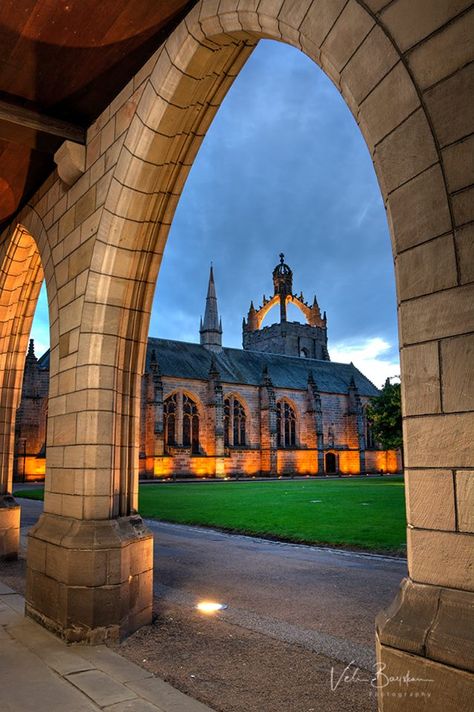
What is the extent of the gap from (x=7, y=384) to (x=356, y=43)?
300 inches

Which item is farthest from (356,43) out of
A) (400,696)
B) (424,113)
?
(400,696)

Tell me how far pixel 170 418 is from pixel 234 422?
5.84m

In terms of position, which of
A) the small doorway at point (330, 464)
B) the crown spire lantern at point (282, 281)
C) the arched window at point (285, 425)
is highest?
the crown spire lantern at point (282, 281)

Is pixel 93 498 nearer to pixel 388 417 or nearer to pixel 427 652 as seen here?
pixel 427 652

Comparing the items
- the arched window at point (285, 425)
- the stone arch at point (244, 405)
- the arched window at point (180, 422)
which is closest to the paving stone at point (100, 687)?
the arched window at point (180, 422)

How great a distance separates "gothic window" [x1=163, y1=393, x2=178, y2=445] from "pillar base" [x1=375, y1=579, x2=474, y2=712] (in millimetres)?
36341

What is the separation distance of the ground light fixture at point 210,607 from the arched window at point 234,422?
35289mm

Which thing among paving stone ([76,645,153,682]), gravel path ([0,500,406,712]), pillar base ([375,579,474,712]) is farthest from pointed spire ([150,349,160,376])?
pillar base ([375,579,474,712])

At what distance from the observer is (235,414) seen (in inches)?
1660

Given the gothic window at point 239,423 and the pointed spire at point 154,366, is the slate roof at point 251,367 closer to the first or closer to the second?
the pointed spire at point 154,366

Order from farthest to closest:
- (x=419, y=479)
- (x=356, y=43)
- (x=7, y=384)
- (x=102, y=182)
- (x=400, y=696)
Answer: (x=7, y=384) < (x=102, y=182) < (x=356, y=43) < (x=419, y=479) < (x=400, y=696)

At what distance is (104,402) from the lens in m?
4.86

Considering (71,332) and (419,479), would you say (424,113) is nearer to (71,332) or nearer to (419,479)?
(419,479)

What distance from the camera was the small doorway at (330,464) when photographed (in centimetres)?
4666
